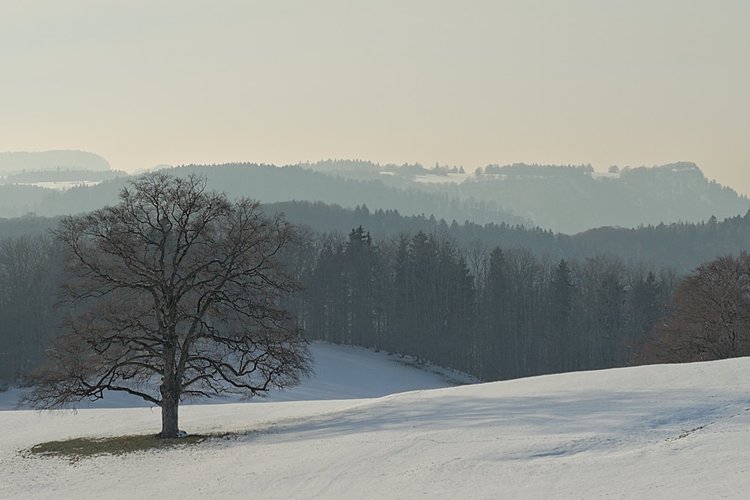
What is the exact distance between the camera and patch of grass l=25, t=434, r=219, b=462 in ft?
122

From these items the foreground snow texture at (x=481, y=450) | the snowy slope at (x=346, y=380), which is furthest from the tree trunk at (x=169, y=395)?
the snowy slope at (x=346, y=380)

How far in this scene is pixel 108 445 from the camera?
39156 mm

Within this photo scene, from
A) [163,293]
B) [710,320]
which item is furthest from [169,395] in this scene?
[710,320]

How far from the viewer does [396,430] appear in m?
34.4

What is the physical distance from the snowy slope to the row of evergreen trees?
7791mm

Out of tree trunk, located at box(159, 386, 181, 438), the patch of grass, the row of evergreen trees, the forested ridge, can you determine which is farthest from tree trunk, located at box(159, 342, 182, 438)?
the row of evergreen trees

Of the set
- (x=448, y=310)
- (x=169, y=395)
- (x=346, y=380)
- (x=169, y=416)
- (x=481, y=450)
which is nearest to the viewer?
(x=481, y=450)

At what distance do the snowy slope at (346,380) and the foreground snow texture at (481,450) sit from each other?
103 feet

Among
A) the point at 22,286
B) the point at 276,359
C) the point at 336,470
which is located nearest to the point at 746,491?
the point at 336,470

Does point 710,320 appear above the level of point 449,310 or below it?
below

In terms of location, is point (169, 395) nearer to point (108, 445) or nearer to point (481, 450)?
point (108, 445)

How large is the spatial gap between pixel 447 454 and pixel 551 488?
6119 millimetres

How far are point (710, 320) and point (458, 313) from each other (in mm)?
63636

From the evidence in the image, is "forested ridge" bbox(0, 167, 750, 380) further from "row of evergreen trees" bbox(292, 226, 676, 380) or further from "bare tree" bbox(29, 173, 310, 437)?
"bare tree" bbox(29, 173, 310, 437)
